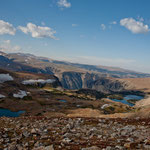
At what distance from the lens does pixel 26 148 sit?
18203 mm

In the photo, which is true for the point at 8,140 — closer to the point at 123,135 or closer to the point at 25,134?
the point at 25,134

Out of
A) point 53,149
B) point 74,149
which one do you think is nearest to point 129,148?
point 74,149

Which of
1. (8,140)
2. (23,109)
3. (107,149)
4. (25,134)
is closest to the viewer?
(107,149)

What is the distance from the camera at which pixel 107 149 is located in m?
15.5

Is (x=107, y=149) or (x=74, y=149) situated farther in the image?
(x=74, y=149)

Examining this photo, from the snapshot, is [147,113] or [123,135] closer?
[123,135]

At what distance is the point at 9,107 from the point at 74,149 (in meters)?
187

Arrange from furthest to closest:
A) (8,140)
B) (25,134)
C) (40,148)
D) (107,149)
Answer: (25,134)
(8,140)
(40,148)
(107,149)

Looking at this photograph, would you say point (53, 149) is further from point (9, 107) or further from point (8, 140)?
point (9, 107)

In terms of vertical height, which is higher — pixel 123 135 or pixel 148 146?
pixel 148 146

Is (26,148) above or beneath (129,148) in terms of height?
beneath

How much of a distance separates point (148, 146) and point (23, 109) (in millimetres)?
181321

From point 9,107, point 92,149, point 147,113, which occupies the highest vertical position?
point 92,149

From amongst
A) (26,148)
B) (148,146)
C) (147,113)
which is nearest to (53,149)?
(26,148)
